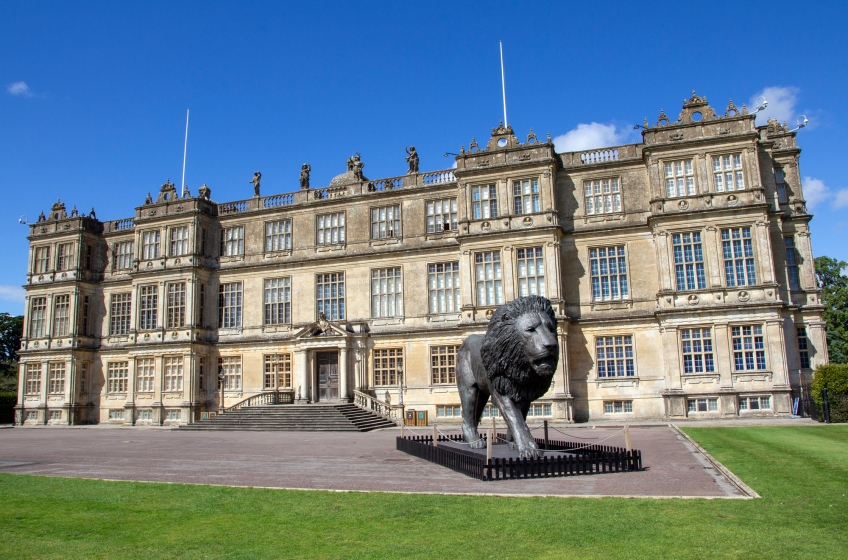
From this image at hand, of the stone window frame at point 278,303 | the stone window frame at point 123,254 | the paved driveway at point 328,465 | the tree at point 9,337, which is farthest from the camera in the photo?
the tree at point 9,337

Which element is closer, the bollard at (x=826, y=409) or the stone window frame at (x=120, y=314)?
the bollard at (x=826, y=409)

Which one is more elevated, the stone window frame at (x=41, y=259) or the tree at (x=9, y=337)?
the stone window frame at (x=41, y=259)

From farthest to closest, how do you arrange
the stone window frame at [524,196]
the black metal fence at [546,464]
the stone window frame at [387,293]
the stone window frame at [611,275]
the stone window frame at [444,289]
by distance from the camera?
A: 1. the stone window frame at [387,293]
2. the stone window frame at [444,289]
3. the stone window frame at [524,196]
4. the stone window frame at [611,275]
5. the black metal fence at [546,464]

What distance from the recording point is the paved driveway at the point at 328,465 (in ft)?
38.2

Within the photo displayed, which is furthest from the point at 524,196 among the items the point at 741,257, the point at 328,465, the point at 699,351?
the point at 328,465

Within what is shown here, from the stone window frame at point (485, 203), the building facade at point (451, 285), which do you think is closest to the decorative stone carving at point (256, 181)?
the building facade at point (451, 285)

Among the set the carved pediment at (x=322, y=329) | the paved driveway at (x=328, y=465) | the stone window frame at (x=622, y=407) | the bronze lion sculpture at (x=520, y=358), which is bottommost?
the paved driveway at (x=328, y=465)

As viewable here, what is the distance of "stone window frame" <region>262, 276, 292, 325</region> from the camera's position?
123 feet

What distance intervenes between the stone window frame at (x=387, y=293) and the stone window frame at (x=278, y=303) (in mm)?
5222

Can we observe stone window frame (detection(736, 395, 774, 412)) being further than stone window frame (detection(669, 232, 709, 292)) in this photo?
No

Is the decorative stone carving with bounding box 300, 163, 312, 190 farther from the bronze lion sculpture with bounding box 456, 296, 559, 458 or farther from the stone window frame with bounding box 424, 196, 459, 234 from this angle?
the bronze lion sculpture with bounding box 456, 296, 559, 458

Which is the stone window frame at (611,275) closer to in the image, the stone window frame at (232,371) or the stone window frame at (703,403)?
the stone window frame at (703,403)

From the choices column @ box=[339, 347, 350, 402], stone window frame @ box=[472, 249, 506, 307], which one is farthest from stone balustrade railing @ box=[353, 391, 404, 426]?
stone window frame @ box=[472, 249, 506, 307]

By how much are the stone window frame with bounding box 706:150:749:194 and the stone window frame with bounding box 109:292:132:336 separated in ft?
115
